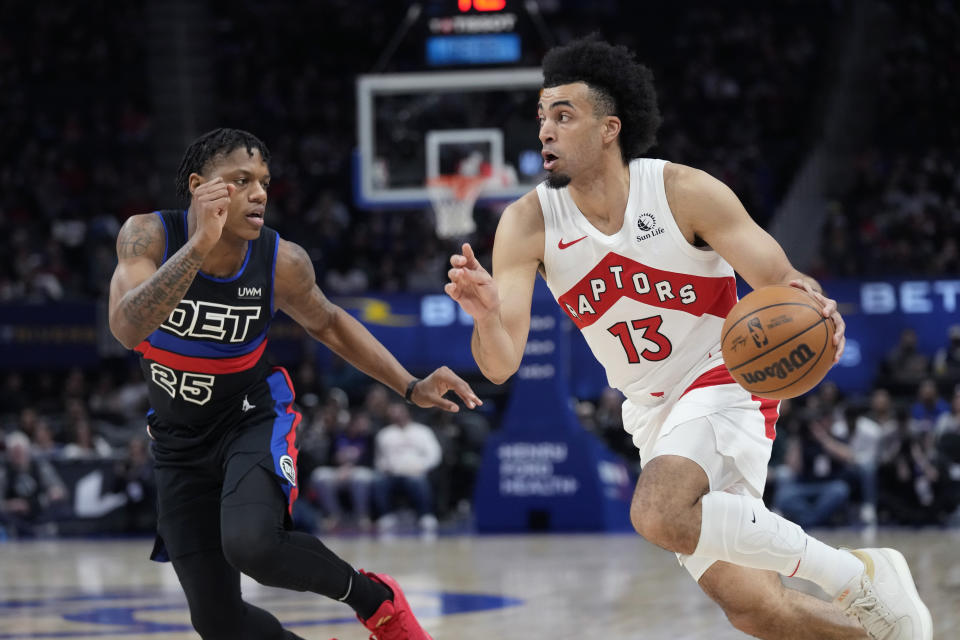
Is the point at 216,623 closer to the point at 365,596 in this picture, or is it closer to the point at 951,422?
the point at 365,596

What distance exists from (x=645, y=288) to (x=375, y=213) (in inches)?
612

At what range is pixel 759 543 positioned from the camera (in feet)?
13.9

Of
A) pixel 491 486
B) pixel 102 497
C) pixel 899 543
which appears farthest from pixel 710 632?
pixel 102 497

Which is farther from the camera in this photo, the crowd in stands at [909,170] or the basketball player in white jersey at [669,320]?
the crowd in stands at [909,170]

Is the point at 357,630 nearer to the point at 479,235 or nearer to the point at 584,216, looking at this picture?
the point at 584,216

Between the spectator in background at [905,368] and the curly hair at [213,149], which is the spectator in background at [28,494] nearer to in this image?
the spectator in background at [905,368]

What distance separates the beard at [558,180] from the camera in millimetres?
4699

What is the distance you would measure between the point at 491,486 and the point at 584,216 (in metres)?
8.86

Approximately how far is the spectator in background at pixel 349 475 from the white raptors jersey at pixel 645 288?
9.72m

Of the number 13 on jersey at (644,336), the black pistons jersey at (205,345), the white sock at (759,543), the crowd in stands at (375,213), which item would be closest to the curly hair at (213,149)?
the black pistons jersey at (205,345)

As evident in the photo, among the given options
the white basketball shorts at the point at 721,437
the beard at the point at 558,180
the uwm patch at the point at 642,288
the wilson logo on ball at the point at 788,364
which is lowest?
the white basketball shorts at the point at 721,437

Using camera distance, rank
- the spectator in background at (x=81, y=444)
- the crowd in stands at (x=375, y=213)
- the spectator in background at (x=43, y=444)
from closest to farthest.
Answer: the crowd in stands at (x=375, y=213) < the spectator in background at (x=43, y=444) < the spectator in background at (x=81, y=444)

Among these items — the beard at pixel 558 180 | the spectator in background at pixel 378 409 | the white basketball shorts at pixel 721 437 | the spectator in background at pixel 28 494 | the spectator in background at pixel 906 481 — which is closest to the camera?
the white basketball shorts at pixel 721 437

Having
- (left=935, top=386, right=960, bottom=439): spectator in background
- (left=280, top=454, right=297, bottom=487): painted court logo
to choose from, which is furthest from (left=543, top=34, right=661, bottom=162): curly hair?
(left=935, top=386, right=960, bottom=439): spectator in background
